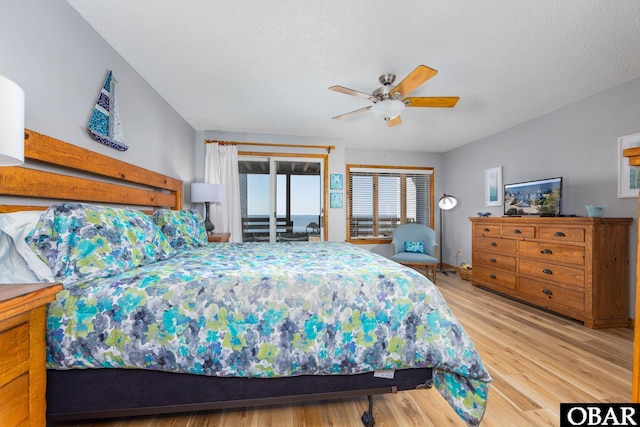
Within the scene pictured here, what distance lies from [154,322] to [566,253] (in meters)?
3.78

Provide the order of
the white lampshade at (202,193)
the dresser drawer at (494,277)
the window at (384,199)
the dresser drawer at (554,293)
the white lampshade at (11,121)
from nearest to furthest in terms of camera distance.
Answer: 1. the white lampshade at (11,121)
2. the dresser drawer at (554,293)
3. the dresser drawer at (494,277)
4. the white lampshade at (202,193)
5. the window at (384,199)

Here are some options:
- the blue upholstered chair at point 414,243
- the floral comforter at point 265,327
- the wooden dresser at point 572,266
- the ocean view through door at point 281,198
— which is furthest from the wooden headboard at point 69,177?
the wooden dresser at point 572,266

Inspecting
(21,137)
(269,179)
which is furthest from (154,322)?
(269,179)

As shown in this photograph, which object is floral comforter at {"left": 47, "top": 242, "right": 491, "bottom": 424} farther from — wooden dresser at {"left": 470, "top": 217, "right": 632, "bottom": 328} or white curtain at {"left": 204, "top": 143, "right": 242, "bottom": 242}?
white curtain at {"left": 204, "top": 143, "right": 242, "bottom": 242}

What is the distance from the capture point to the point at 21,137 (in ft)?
2.81

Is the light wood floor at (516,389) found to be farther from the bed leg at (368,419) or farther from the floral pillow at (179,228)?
the floral pillow at (179,228)

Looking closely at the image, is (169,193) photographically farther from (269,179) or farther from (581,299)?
(581,299)

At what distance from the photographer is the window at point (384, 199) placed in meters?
5.51

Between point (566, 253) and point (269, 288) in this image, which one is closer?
point (269, 288)

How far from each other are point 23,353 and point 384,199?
535cm

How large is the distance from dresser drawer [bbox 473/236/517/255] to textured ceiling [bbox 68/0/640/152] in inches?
68.9

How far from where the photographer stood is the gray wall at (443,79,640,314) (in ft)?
8.80

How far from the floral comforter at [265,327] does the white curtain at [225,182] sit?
9.56 feet

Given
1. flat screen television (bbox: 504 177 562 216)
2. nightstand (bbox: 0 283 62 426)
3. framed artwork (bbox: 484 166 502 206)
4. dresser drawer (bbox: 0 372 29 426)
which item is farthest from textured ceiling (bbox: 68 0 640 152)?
dresser drawer (bbox: 0 372 29 426)
